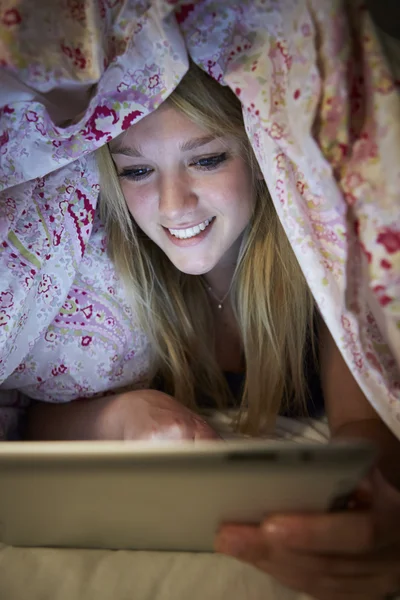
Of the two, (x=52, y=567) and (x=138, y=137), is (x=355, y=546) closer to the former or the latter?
(x=52, y=567)

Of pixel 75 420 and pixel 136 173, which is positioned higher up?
pixel 136 173

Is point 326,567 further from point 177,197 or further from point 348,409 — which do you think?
point 177,197

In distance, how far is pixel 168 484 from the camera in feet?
1.52

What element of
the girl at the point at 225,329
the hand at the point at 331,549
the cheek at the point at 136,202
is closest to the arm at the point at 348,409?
the girl at the point at 225,329

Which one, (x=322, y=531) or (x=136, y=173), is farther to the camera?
(x=136, y=173)

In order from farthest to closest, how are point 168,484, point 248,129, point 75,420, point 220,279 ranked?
1. point 220,279
2. point 75,420
3. point 248,129
4. point 168,484

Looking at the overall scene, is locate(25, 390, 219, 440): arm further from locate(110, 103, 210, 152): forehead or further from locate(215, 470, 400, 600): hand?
locate(110, 103, 210, 152): forehead

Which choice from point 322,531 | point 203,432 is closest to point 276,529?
point 322,531

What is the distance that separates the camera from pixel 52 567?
61 centimetres

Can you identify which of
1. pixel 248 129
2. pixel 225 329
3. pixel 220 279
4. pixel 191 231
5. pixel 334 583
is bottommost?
pixel 334 583

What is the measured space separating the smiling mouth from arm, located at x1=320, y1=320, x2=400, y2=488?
246 mm

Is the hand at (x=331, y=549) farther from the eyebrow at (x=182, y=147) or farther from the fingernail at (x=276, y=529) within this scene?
the eyebrow at (x=182, y=147)

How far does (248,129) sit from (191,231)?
192mm

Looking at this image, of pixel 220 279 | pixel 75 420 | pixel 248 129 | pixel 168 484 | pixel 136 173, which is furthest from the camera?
pixel 220 279
